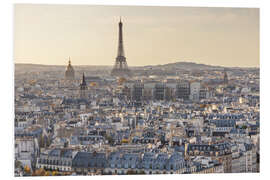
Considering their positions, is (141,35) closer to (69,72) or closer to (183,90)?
(183,90)

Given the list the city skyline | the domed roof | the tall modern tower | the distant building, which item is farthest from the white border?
the distant building

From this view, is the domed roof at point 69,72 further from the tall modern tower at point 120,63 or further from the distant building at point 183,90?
the distant building at point 183,90

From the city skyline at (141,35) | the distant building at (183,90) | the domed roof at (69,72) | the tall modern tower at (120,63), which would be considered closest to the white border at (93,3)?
the city skyline at (141,35)

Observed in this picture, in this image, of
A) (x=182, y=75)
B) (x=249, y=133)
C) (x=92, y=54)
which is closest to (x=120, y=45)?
(x=92, y=54)

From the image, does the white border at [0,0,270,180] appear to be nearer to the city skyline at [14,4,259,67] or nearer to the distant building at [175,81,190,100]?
the city skyline at [14,4,259,67]

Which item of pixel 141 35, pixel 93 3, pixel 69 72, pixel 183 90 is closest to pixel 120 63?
pixel 141 35

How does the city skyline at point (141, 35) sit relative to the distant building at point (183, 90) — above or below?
above
